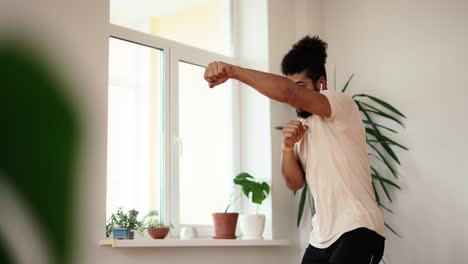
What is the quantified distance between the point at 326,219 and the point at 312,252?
135mm

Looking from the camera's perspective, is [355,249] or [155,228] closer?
[355,249]

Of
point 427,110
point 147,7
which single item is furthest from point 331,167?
point 147,7

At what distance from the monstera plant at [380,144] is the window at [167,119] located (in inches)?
25.4

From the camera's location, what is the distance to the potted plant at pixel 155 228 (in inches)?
120

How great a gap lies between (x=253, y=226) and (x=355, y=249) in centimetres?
158

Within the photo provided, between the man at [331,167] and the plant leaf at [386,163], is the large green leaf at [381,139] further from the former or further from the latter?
the man at [331,167]

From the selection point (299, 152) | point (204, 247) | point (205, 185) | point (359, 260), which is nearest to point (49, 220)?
point (359, 260)

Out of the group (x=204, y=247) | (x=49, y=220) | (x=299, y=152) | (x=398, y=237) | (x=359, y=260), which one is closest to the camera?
(x=49, y=220)

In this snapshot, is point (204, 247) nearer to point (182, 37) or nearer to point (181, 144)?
point (181, 144)

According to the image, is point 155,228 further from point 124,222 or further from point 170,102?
point 170,102

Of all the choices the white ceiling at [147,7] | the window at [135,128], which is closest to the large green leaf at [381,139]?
the window at [135,128]

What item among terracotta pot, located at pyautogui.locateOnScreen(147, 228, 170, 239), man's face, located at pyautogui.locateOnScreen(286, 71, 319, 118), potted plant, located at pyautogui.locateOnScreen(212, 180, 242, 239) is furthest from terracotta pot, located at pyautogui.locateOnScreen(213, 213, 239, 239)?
man's face, located at pyautogui.locateOnScreen(286, 71, 319, 118)

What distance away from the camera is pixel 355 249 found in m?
1.94

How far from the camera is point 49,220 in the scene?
0.76 ft
